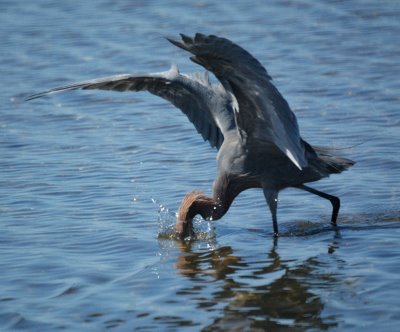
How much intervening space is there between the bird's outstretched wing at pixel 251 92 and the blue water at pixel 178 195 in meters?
0.95

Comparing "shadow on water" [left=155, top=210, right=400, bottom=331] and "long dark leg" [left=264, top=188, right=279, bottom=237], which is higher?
"long dark leg" [left=264, top=188, right=279, bottom=237]

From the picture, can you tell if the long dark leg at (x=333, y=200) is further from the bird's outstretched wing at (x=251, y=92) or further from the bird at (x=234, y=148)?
the bird's outstretched wing at (x=251, y=92)

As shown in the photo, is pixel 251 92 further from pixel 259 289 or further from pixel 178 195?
pixel 178 195

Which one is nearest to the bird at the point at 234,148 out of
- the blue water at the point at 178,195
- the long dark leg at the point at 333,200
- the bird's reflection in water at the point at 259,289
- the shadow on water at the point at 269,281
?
the long dark leg at the point at 333,200

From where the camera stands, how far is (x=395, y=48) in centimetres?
1527

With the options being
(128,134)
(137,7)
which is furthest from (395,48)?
(137,7)

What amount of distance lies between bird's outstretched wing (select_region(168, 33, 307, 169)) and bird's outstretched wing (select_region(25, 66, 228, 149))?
0.84 metres

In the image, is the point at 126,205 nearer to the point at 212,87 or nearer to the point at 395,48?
the point at 212,87

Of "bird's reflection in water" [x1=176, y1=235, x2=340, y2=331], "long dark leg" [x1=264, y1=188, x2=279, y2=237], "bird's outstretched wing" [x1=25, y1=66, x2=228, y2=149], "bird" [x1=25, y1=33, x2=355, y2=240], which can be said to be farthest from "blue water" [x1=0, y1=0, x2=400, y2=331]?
"bird's outstretched wing" [x1=25, y1=66, x2=228, y2=149]

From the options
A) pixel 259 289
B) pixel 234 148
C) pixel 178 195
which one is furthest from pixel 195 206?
pixel 259 289

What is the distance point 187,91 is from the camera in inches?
355

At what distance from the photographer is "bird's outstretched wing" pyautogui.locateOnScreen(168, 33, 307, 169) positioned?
687 cm

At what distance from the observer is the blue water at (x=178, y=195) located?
266 inches

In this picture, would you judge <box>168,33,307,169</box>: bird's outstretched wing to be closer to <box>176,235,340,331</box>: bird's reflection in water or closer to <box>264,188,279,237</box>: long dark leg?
<box>264,188,279,237</box>: long dark leg
